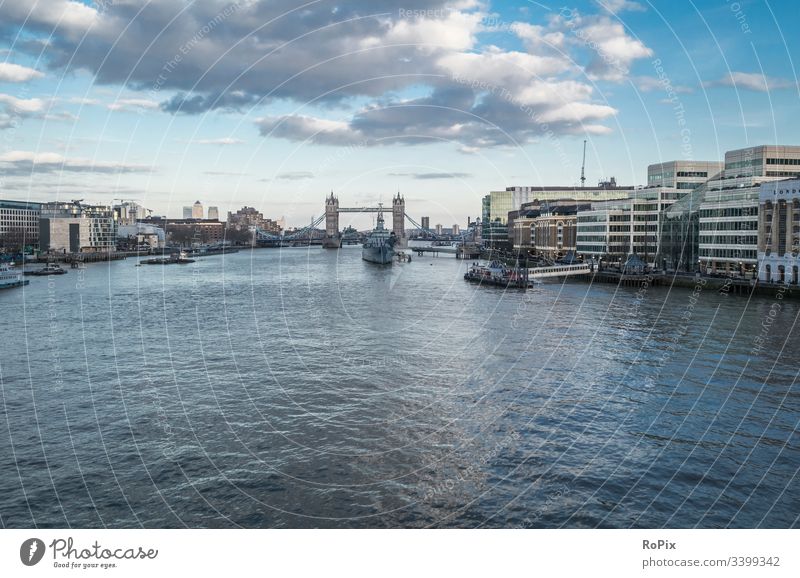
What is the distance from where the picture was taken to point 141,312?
112ft

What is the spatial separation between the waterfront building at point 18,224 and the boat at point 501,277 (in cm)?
8281

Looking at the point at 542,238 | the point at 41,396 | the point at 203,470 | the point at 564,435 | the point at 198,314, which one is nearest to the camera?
the point at 203,470

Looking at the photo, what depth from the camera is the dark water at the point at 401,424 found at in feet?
32.8

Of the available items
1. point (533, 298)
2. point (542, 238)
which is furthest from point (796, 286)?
point (542, 238)

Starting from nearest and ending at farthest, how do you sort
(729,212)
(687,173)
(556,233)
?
1. (729,212)
2. (687,173)
3. (556,233)

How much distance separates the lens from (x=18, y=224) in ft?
378

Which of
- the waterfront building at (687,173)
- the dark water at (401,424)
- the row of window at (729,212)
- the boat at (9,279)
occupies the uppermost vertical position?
the waterfront building at (687,173)

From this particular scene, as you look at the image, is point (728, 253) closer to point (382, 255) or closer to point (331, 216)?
point (382, 255)

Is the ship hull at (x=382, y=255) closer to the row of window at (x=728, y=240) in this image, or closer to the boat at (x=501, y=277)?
the boat at (x=501, y=277)

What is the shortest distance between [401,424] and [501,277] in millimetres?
40122

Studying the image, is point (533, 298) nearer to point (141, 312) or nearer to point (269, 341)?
point (269, 341)

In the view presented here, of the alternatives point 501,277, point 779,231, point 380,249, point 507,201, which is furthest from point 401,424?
point 507,201

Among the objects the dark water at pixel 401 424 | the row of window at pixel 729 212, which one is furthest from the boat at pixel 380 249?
the dark water at pixel 401 424

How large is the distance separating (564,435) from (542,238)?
81.3 meters
